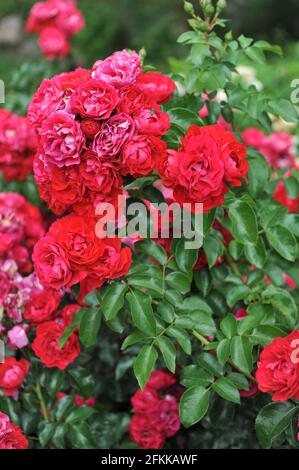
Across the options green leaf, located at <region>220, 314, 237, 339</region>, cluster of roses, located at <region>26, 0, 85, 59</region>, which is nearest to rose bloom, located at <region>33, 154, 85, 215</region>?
green leaf, located at <region>220, 314, 237, 339</region>

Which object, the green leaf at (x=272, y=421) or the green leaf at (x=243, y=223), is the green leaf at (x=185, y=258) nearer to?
the green leaf at (x=243, y=223)

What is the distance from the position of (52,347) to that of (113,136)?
0.58m

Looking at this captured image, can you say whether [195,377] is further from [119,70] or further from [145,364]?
[119,70]

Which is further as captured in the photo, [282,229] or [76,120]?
[282,229]

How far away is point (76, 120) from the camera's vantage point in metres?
1.42

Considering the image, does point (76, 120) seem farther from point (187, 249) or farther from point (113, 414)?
point (113, 414)

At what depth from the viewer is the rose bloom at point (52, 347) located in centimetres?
167

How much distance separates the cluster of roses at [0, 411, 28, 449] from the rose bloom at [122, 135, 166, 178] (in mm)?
605

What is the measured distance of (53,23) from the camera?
3211 millimetres

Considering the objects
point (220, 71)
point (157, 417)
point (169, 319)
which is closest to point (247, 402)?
point (157, 417)

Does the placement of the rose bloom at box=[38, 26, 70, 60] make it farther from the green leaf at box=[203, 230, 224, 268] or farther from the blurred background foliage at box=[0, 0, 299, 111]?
the blurred background foliage at box=[0, 0, 299, 111]
